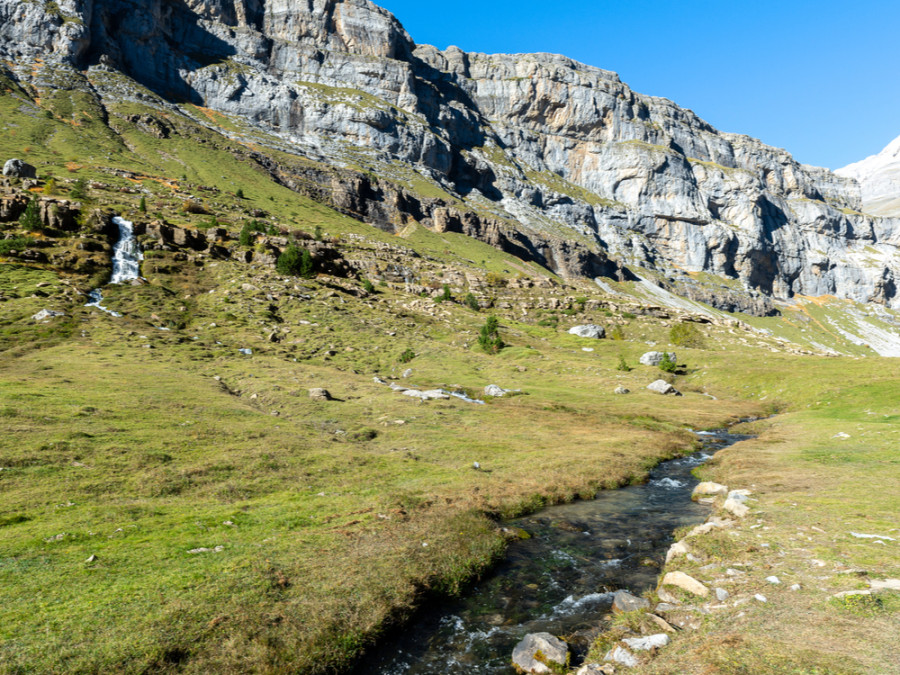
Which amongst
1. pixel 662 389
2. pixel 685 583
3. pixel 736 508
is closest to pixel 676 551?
pixel 685 583

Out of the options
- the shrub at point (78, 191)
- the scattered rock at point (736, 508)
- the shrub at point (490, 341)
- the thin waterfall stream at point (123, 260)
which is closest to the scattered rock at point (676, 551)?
the scattered rock at point (736, 508)

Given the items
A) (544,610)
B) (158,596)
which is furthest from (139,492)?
(544,610)

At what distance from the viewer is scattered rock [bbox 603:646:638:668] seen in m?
10.5

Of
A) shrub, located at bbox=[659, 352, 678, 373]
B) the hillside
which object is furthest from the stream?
shrub, located at bbox=[659, 352, 678, 373]

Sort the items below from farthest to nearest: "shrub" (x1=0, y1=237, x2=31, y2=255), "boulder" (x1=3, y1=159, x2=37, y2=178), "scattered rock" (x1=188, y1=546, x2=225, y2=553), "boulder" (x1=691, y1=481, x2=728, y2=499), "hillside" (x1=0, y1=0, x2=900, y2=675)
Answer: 1. "boulder" (x1=3, y1=159, x2=37, y2=178)
2. "shrub" (x1=0, y1=237, x2=31, y2=255)
3. "boulder" (x1=691, y1=481, x2=728, y2=499)
4. "scattered rock" (x1=188, y1=546, x2=225, y2=553)
5. "hillside" (x1=0, y1=0, x2=900, y2=675)

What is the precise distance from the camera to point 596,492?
26.9 meters

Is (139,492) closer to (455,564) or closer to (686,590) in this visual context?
(455,564)

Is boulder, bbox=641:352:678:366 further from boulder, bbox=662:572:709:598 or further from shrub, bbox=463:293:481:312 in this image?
boulder, bbox=662:572:709:598

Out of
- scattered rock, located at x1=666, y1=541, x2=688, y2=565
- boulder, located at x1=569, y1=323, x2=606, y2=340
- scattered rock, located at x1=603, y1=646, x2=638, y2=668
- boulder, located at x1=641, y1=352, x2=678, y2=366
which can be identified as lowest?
scattered rock, located at x1=666, y1=541, x2=688, y2=565

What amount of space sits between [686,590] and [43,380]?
49.7m

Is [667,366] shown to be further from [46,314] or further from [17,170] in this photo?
[17,170]

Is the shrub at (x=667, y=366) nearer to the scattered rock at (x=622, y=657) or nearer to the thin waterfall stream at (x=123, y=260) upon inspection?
the scattered rock at (x=622, y=657)

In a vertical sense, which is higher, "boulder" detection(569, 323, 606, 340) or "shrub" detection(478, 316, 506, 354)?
"boulder" detection(569, 323, 606, 340)

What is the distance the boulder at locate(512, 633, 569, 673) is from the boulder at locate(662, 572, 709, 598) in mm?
4647
